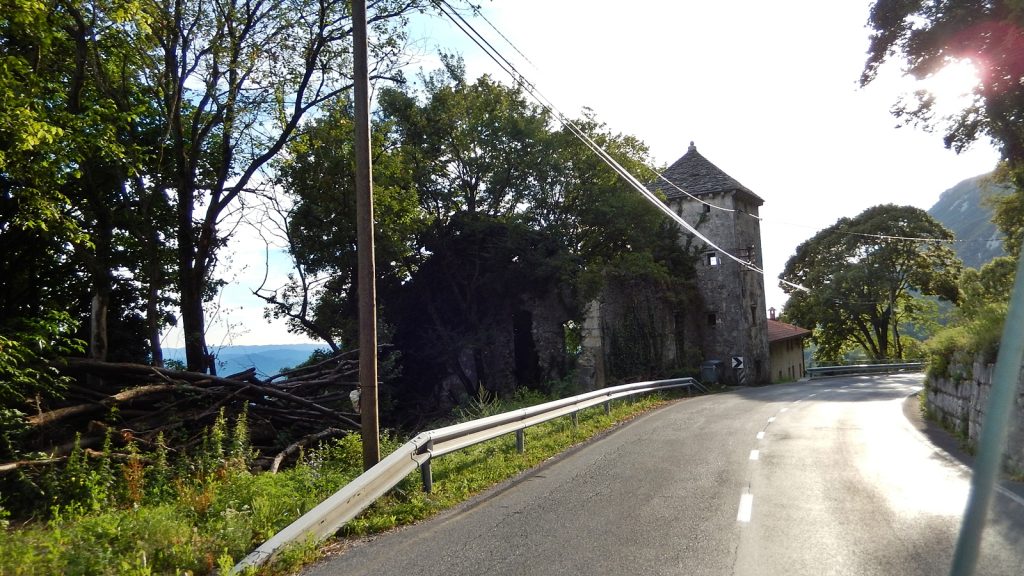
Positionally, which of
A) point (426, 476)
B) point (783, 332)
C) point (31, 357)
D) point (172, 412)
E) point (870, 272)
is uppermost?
point (870, 272)

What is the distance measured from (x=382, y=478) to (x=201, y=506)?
76.7 inches

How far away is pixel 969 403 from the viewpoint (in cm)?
1273

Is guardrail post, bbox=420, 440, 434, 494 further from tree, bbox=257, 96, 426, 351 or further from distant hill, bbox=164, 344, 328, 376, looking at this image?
tree, bbox=257, 96, 426, 351

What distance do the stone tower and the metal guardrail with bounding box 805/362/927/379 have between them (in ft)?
33.1

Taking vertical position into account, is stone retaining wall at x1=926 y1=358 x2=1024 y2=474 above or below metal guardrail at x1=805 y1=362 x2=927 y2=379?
above

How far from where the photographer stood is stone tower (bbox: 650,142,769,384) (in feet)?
131

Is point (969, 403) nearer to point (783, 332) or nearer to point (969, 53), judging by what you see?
point (969, 53)

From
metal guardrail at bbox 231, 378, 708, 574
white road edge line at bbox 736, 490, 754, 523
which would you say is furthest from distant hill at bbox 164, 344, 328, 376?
white road edge line at bbox 736, 490, 754, 523

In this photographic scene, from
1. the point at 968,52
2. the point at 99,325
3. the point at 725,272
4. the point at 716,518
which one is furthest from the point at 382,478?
the point at 725,272

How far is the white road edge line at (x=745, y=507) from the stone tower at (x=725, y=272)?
3153 centimetres

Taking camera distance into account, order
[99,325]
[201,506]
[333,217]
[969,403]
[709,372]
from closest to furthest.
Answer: [201,506]
[969,403]
[99,325]
[333,217]
[709,372]

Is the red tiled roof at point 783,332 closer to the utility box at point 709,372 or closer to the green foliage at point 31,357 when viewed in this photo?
the utility box at point 709,372

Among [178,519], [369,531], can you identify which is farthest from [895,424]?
[178,519]

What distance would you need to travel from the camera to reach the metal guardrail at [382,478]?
631 centimetres
